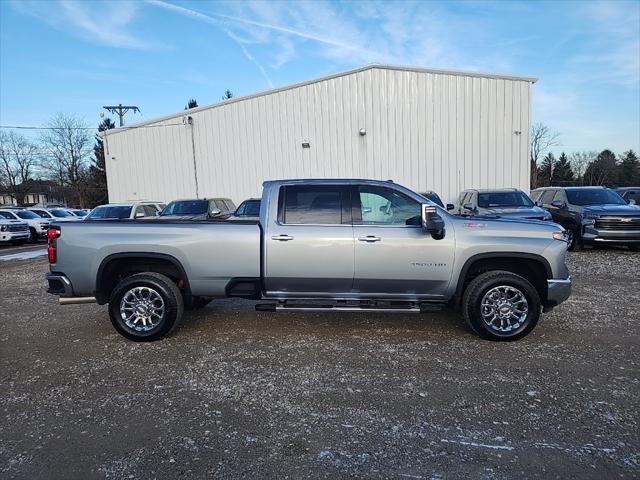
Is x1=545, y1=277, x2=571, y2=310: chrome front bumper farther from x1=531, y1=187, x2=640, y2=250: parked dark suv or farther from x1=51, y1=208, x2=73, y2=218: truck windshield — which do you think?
x1=51, y1=208, x2=73, y2=218: truck windshield

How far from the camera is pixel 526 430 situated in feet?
10.3

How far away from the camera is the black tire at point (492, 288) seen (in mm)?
4840

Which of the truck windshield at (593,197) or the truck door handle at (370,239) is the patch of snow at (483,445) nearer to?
the truck door handle at (370,239)

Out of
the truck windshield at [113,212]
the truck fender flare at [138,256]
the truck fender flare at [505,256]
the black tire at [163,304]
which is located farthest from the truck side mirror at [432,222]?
the truck windshield at [113,212]

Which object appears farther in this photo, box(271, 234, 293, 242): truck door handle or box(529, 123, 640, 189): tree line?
box(529, 123, 640, 189): tree line

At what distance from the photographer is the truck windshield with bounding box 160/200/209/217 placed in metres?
14.3

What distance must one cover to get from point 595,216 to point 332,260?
984 centimetres

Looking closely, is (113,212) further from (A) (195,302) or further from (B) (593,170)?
(B) (593,170)

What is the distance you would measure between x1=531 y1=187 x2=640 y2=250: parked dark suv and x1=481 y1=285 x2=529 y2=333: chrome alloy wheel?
332 inches

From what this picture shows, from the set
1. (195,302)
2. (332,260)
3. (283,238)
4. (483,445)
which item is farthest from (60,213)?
(483,445)

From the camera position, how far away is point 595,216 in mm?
11594

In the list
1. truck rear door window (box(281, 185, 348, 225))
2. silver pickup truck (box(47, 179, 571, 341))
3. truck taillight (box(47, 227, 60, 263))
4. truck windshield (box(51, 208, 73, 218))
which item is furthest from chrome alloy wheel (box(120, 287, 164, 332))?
truck windshield (box(51, 208, 73, 218))

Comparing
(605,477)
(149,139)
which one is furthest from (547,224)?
(149,139)

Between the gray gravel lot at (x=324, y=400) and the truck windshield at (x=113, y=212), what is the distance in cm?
1000
